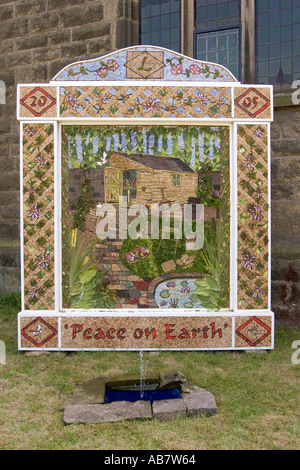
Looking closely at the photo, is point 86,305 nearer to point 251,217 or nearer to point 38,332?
point 38,332

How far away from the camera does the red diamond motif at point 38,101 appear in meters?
5.13

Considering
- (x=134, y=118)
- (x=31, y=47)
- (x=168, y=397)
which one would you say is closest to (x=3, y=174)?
(x=31, y=47)

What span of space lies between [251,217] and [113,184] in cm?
156

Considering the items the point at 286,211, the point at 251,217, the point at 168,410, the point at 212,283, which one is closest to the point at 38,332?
the point at 212,283

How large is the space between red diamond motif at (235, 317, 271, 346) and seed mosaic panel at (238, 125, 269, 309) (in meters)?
0.19

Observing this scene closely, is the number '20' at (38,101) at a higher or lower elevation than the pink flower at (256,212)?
higher

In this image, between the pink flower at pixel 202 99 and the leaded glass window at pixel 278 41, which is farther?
the leaded glass window at pixel 278 41

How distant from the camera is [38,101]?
16.9ft

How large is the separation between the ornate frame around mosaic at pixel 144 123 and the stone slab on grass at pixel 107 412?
1611mm

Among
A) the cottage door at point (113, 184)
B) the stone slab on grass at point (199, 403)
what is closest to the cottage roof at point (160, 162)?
the cottage door at point (113, 184)

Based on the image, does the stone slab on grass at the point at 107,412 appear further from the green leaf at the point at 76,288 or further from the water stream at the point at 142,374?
the green leaf at the point at 76,288

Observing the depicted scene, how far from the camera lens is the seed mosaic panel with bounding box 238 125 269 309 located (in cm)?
518

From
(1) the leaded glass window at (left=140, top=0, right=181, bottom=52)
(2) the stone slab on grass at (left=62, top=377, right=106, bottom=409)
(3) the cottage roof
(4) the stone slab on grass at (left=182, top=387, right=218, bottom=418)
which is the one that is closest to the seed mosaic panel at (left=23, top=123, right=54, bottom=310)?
(3) the cottage roof

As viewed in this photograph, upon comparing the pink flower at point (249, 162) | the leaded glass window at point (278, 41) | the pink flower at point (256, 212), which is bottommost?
the pink flower at point (256, 212)
